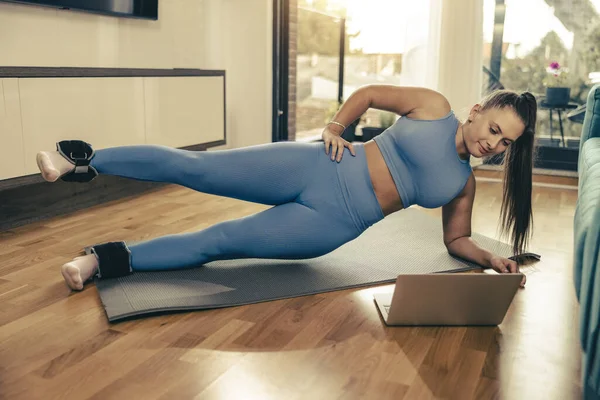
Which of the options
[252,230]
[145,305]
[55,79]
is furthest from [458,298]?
[55,79]

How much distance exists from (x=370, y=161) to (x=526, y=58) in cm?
295

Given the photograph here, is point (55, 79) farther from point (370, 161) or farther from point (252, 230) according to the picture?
point (370, 161)

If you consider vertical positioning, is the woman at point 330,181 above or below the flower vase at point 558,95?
below

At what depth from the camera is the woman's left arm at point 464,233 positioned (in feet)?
5.88

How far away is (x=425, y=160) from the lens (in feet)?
5.53

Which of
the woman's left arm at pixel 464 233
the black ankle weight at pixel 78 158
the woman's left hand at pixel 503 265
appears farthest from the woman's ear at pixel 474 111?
the black ankle weight at pixel 78 158

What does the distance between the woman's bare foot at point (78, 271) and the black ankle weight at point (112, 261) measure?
Result: 1.1 inches

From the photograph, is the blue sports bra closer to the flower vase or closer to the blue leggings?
the blue leggings

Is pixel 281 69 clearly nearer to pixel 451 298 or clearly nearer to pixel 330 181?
pixel 330 181

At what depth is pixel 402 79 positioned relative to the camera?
13.0ft

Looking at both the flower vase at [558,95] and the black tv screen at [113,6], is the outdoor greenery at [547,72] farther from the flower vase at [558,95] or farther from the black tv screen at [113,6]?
the black tv screen at [113,6]

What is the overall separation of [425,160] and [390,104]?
0.20 metres

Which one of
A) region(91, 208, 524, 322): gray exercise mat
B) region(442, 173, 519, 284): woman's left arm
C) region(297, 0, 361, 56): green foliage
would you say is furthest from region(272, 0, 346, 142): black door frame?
region(442, 173, 519, 284): woman's left arm

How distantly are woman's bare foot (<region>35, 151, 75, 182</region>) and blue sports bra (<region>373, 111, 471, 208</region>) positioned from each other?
90 cm
